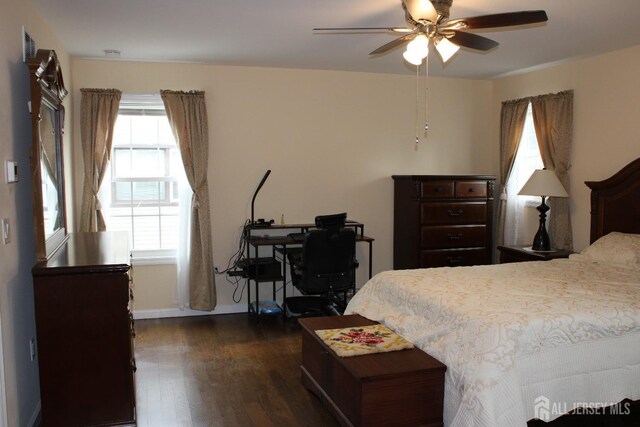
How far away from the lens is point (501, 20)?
271 centimetres

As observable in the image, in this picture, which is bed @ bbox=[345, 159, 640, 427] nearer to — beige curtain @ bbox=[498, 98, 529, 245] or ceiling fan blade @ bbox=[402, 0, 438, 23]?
ceiling fan blade @ bbox=[402, 0, 438, 23]

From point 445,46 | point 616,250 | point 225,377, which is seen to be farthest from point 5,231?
point 616,250

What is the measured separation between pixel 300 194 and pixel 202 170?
1.03 m

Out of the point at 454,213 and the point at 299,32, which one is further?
the point at 454,213

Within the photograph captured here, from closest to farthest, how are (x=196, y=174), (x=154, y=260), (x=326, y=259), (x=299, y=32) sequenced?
(x=299, y=32), (x=326, y=259), (x=196, y=174), (x=154, y=260)

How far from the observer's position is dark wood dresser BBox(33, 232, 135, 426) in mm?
2602

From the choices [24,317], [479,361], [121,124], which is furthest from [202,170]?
[479,361]

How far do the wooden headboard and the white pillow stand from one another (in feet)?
0.45

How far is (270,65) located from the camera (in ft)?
16.7

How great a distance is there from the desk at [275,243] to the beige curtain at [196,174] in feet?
1.31

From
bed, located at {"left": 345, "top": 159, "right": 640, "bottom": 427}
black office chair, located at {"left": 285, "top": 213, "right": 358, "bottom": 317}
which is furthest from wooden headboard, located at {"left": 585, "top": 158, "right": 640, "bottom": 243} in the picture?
black office chair, located at {"left": 285, "top": 213, "right": 358, "bottom": 317}

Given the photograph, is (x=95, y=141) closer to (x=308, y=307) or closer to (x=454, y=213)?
(x=308, y=307)

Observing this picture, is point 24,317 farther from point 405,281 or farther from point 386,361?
point 405,281

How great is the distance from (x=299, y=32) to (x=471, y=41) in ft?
4.46
